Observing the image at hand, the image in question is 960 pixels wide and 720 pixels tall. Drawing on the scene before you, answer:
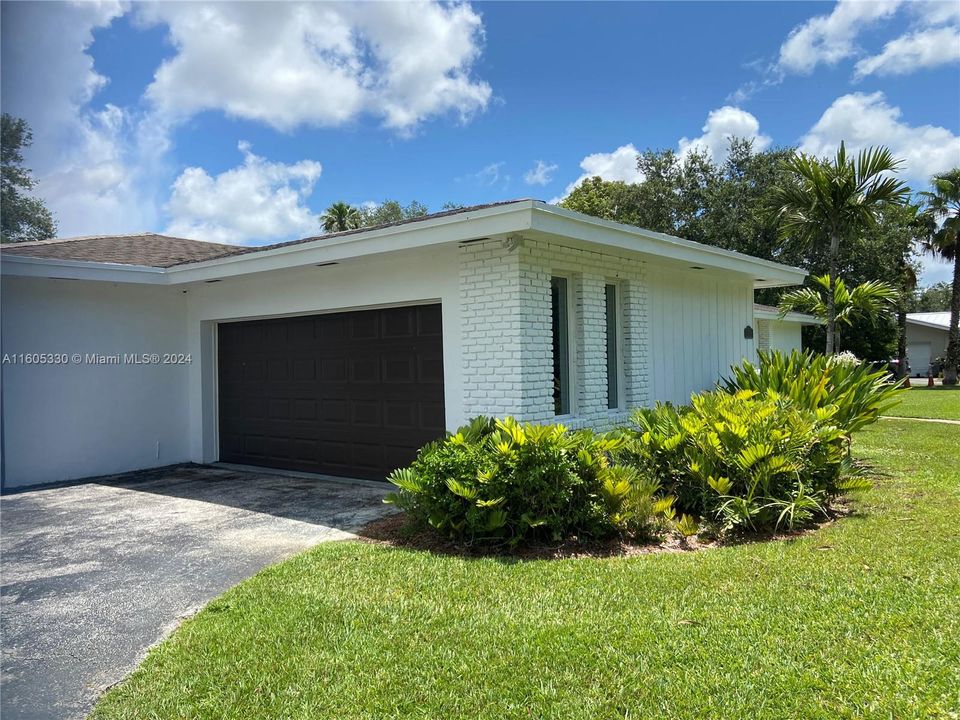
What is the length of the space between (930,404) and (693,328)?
11.6m

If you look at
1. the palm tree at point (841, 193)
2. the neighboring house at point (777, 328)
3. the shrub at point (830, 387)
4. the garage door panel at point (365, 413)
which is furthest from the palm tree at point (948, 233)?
the garage door panel at point (365, 413)

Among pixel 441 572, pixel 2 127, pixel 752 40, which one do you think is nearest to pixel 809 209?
pixel 752 40

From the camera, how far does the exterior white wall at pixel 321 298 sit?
7.60 m

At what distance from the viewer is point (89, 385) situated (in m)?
9.70

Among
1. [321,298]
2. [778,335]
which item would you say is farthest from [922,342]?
[321,298]

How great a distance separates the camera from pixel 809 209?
11867 millimetres

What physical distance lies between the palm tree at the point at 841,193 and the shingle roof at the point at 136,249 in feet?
24.3

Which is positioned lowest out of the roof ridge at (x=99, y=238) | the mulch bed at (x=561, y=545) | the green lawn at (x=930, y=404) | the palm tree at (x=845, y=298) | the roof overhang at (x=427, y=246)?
the mulch bed at (x=561, y=545)

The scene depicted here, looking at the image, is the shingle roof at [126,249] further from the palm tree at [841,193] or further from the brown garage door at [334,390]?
the palm tree at [841,193]

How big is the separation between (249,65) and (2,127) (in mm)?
2928

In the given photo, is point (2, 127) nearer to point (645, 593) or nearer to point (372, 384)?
point (372, 384)

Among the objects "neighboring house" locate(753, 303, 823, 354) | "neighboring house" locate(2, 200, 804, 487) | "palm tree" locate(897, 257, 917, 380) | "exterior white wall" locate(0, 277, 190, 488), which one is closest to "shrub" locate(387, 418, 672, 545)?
"neighboring house" locate(2, 200, 804, 487)

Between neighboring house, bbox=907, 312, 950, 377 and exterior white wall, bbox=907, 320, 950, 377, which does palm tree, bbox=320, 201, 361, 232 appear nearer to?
neighboring house, bbox=907, 312, 950, 377

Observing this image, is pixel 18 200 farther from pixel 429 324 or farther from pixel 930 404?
pixel 930 404
